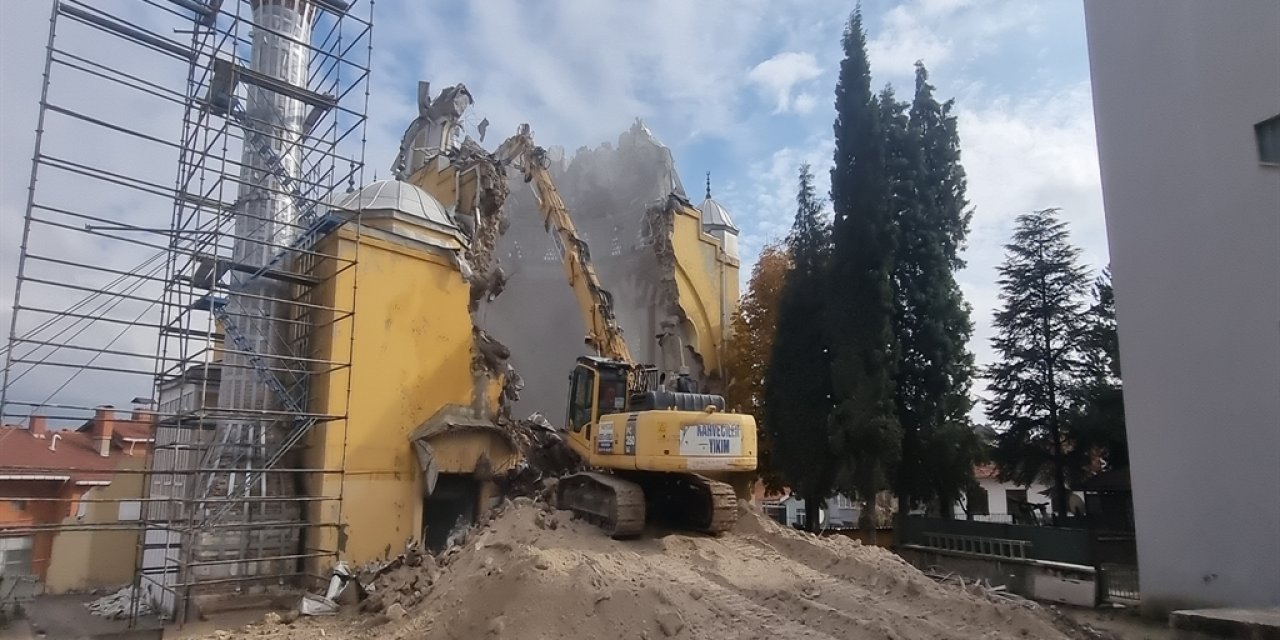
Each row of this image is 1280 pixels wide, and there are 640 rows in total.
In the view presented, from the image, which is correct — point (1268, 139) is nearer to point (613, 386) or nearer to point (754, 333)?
point (613, 386)

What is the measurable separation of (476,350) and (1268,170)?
12.8 metres

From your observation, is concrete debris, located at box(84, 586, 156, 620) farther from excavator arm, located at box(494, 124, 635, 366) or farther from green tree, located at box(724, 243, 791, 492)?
green tree, located at box(724, 243, 791, 492)

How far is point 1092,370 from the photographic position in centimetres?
1917

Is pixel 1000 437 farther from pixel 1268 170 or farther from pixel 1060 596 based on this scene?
pixel 1268 170

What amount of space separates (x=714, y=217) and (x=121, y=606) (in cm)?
2009

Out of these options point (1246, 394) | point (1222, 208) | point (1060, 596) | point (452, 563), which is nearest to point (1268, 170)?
point (1222, 208)

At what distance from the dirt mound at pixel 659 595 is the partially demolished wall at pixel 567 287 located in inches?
507

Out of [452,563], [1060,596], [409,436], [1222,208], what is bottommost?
[1060,596]

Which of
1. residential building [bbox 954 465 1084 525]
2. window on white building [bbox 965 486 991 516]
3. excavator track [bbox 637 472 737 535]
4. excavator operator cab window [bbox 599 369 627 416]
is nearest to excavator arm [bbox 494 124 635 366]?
excavator operator cab window [bbox 599 369 627 416]

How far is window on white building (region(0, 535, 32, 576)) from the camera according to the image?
15.2 meters

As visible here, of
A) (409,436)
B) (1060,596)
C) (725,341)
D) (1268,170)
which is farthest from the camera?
(725,341)

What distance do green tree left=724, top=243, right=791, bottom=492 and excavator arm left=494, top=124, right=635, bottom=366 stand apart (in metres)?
5.03

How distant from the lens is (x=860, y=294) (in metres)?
16.7

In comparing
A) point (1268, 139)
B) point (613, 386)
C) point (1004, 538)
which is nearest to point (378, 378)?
point (613, 386)
